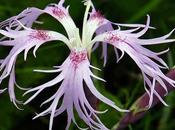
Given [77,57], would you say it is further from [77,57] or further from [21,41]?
[21,41]

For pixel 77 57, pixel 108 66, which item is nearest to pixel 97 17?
pixel 77 57

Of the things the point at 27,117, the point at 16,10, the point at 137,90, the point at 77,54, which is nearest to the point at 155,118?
the point at 137,90

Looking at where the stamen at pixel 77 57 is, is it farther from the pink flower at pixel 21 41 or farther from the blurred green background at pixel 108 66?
the blurred green background at pixel 108 66

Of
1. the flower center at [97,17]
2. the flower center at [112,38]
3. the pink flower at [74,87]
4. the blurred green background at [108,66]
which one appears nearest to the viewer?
the pink flower at [74,87]

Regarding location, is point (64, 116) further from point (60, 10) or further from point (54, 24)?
point (60, 10)

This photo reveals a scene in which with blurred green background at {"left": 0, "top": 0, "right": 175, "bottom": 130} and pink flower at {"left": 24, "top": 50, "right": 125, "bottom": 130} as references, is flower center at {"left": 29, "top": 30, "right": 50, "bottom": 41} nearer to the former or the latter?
pink flower at {"left": 24, "top": 50, "right": 125, "bottom": 130}

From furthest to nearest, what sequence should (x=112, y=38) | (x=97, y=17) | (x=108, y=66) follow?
(x=108, y=66)
(x=97, y=17)
(x=112, y=38)

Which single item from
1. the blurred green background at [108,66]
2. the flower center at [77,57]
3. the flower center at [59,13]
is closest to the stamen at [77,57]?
the flower center at [77,57]
